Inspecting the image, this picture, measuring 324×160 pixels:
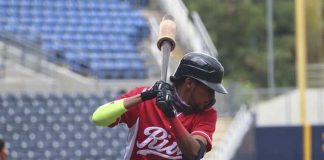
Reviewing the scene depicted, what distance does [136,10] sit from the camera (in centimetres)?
1644

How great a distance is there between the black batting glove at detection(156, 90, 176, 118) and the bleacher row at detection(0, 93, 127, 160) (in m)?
7.96

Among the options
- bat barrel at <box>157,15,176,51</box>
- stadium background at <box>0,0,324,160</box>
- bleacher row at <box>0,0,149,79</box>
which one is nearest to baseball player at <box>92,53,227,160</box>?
bat barrel at <box>157,15,176,51</box>

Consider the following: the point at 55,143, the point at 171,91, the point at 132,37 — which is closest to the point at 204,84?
the point at 171,91

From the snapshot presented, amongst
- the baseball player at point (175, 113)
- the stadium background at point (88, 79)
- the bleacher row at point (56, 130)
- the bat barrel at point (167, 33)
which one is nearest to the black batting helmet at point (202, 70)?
the baseball player at point (175, 113)

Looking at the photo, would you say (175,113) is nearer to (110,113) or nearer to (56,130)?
(110,113)

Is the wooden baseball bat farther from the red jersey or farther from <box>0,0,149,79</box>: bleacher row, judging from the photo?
<box>0,0,149,79</box>: bleacher row

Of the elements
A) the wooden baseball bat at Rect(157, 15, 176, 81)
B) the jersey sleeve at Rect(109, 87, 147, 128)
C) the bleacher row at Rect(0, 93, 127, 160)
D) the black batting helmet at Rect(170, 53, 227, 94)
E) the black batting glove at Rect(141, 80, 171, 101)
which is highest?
the wooden baseball bat at Rect(157, 15, 176, 81)

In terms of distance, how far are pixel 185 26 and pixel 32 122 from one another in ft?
14.3

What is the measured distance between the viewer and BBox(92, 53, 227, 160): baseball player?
12.9 ft

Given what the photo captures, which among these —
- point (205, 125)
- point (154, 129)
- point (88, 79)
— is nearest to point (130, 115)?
point (154, 129)

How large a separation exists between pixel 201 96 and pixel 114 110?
0.42 m

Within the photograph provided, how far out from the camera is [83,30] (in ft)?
49.4

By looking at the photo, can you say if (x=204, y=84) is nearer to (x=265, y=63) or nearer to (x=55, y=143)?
(x=55, y=143)

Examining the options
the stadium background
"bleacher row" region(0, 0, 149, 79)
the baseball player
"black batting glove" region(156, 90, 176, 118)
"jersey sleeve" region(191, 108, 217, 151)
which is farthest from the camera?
"bleacher row" region(0, 0, 149, 79)
